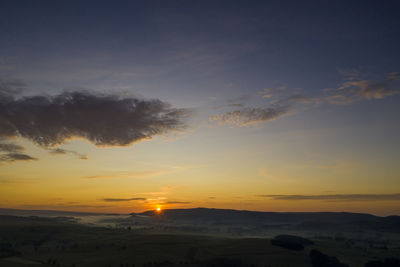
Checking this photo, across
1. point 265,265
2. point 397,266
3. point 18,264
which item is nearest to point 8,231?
point 18,264

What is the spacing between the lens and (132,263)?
5469 centimetres

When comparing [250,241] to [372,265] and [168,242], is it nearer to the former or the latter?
[168,242]

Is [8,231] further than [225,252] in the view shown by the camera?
Yes

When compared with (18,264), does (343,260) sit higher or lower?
lower

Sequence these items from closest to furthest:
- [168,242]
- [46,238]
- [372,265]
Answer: [372,265] → [168,242] → [46,238]

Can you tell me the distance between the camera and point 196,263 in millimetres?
55438

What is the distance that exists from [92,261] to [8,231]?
66.1 metres

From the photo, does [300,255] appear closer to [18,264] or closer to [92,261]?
[92,261]

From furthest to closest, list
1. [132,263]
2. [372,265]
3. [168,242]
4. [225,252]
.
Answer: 1. [168,242]
2. [225,252]
3. [372,265]
4. [132,263]

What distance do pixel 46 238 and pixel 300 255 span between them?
7803 centimetres

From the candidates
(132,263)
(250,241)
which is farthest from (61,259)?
(250,241)

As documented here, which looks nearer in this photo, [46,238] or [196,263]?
[196,263]

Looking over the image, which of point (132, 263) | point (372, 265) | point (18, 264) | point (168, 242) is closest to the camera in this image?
point (18, 264)

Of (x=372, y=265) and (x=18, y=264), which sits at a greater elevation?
(x=18, y=264)
